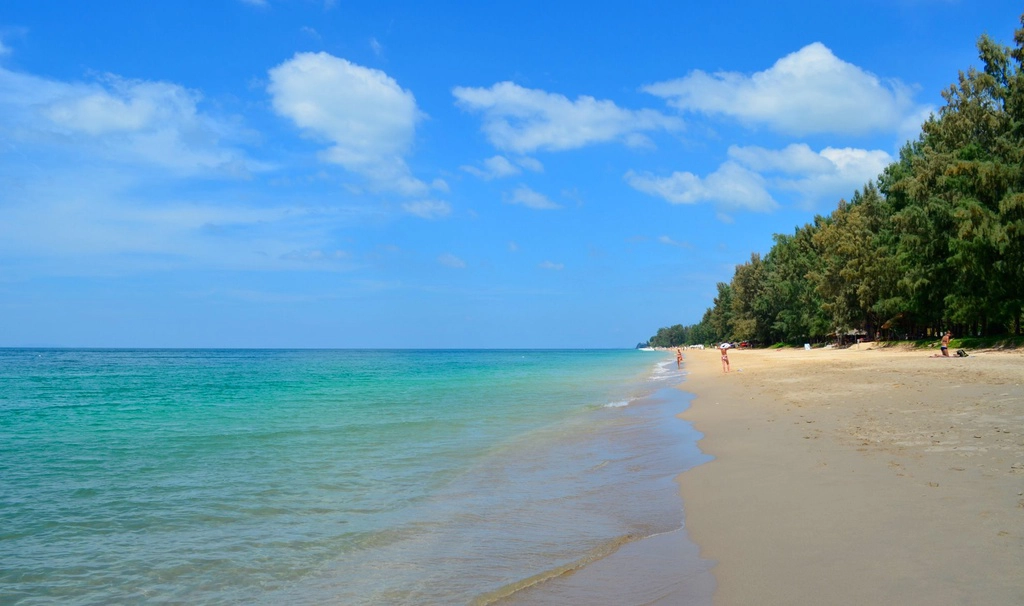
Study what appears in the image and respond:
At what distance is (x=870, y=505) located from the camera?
670 centimetres

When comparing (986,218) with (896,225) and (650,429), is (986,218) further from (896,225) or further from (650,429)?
(650,429)

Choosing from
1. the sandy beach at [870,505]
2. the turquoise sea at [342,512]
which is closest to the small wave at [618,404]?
the turquoise sea at [342,512]

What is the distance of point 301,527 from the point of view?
7793mm

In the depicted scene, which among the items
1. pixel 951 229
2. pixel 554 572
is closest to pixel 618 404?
pixel 554 572

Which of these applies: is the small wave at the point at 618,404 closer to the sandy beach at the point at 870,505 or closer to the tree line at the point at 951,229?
the sandy beach at the point at 870,505

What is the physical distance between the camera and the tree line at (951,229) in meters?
32.2

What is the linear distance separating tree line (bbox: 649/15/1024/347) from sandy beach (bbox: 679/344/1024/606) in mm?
23046

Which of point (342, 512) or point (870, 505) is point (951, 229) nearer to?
point (870, 505)

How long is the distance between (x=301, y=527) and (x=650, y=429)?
1049 centimetres

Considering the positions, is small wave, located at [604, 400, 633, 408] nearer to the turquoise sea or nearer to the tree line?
the turquoise sea

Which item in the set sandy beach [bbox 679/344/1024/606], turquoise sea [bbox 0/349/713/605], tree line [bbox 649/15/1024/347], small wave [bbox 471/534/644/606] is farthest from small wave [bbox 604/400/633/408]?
tree line [bbox 649/15/1024/347]

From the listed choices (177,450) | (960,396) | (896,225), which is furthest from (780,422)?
(896,225)

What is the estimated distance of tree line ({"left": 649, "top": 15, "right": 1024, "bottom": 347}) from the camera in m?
32.2

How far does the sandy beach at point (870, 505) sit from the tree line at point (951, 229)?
23046 millimetres
